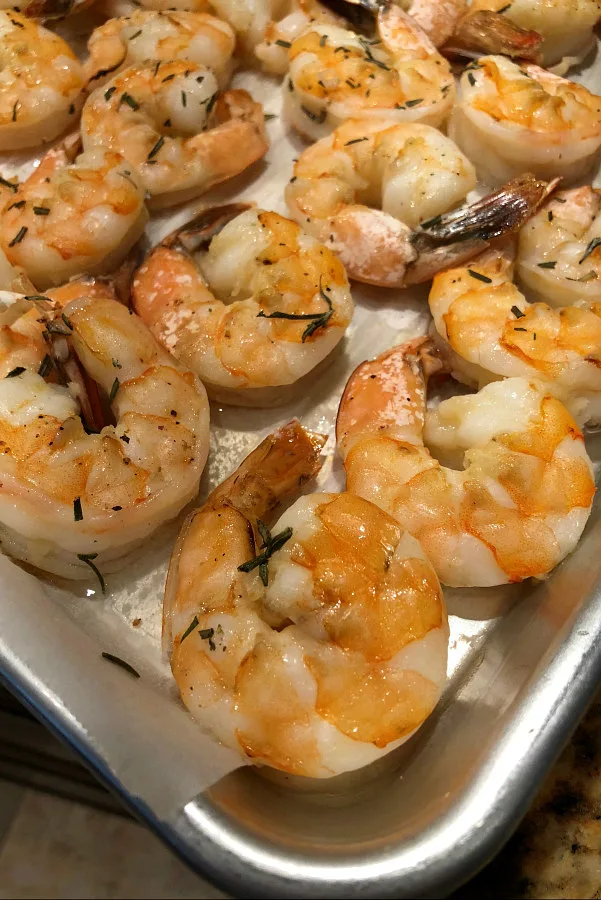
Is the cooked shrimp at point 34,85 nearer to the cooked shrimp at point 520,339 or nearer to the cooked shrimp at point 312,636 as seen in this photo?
the cooked shrimp at point 520,339

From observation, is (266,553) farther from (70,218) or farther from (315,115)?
(315,115)

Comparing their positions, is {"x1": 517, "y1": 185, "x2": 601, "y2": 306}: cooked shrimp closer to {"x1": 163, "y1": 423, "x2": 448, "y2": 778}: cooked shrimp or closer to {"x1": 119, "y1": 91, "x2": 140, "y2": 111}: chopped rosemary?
{"x1": 163, "y1": 423, "x2": 448, "y2": 778}: cooked shrimp

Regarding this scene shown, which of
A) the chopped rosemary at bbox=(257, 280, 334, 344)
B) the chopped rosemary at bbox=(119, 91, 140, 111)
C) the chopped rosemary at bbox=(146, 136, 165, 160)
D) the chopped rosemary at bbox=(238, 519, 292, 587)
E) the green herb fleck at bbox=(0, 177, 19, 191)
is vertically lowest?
the chopped rosemary at bbox=(238, 519, 292, 587)

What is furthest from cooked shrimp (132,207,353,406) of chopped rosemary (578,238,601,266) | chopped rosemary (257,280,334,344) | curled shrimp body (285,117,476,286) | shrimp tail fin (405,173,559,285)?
chopped rosemary (578,238,601,266)

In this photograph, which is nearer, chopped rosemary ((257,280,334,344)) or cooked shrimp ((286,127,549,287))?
chopped rosemary ((257,280,334,344))

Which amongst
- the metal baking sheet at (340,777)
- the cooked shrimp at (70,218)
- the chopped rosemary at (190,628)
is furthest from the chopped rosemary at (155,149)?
the chopped rosemary at (190,628)

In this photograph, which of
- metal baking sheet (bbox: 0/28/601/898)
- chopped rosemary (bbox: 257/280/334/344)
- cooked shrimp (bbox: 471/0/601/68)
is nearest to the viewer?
metal baking sheet (bbox: 0/28/601/898)

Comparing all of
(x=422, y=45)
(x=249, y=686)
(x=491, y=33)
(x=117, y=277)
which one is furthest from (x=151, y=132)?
(x=249, y=686)
